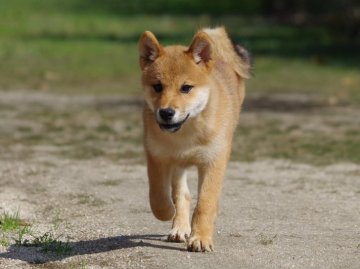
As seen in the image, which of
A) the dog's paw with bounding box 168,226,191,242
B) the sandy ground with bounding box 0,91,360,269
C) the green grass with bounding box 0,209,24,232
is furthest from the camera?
the green grass with bounding box 0,209,24,232

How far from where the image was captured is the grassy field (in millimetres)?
17281

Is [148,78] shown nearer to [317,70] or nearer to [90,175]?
[90,175]

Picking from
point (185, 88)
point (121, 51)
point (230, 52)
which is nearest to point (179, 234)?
point (185, 88)

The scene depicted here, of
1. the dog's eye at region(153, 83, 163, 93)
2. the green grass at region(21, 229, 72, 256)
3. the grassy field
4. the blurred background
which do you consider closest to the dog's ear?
the dog's eye at region(153, 83, 163, 93)

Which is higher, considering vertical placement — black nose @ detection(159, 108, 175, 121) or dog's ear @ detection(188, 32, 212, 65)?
dog's ear @ detection(188, 32, 212, 65)

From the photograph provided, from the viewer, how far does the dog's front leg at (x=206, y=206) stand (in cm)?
681

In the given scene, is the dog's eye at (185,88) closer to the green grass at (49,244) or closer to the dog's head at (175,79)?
the dog's head at (175,79)

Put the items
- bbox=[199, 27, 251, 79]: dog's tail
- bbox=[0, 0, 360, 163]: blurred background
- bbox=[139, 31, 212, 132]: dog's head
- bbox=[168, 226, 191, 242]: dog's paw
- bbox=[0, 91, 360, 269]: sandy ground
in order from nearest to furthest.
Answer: bbox=[0, 91, 360, 269]: sandy ground
bbox=[139, 31, 212, 132]: dog's head
bbox=[168, 226, 191, 242]: dog's paw
bbox=[199, 27, 251, 79]: dog's tail
bbox=[0, 0, 360, 163]: blurred background

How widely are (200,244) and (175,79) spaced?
3.28 feet

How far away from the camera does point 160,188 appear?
7074 millimetres

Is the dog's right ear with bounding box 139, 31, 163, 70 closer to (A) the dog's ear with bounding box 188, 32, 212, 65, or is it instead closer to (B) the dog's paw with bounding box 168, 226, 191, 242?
(A) the dog's ear with bounding box 188, 32, 212, 65

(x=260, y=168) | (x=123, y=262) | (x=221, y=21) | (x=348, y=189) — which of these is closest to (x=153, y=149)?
(x=123, y=262)

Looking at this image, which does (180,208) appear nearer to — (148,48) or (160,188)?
(160,188)

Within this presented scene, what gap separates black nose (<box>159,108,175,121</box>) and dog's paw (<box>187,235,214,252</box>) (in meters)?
0.72
